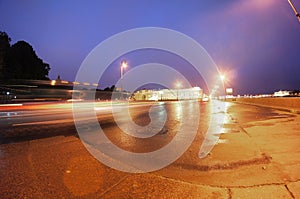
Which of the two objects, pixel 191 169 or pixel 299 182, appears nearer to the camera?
pixel 299 182

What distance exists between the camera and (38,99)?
93.9 ft

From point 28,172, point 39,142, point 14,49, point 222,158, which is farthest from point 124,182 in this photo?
point 14,49

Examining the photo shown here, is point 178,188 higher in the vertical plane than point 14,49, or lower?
lower

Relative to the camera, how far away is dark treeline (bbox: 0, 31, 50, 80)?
39.1 metres

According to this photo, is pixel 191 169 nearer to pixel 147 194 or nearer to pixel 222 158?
pixel 222 158

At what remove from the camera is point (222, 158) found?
538cm

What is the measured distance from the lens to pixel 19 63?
47.8m

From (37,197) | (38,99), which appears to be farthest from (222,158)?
(38,99)

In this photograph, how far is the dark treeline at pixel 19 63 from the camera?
3914 cm

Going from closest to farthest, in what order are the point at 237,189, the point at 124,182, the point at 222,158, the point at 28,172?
the point at 237,189
the point at 124,182
the point at 28,172
the point at 222,158

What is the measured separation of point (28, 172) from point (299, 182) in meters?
4.75

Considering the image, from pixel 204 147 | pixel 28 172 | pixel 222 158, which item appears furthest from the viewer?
pixel 204 147

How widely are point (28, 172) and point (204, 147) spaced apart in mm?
4619

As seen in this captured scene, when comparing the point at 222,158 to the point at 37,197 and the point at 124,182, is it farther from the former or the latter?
the point at 37,197
